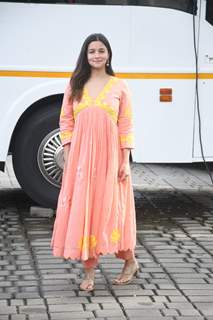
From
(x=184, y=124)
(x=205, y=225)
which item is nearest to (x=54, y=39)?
(x=184, y=124)

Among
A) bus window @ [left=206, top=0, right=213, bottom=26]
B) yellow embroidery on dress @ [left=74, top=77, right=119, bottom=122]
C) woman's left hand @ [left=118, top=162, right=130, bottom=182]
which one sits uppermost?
bus window @ [left=206, top=0, right=213, bottom=26]

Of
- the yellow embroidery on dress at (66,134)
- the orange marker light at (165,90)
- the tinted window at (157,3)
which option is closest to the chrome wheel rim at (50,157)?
the orange marker light at (165,90)

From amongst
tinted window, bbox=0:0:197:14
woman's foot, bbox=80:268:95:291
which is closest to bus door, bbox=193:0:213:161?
tinted window, bbox=0:0:197:14

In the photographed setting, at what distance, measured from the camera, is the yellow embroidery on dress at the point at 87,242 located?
6.16 metres

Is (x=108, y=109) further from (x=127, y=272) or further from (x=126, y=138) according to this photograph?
(x=127, y=272)

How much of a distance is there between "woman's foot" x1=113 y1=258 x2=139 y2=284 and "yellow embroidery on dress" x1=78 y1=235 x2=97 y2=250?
0.42m

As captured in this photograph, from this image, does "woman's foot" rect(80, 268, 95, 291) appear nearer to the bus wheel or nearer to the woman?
the woman

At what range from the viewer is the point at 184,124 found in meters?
9.13

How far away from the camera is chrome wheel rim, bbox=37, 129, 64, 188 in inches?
356

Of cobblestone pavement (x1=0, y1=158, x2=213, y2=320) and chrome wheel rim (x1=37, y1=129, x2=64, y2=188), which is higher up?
chrome wheel rim (x1=37, y1=129, x2=64, y2=188)

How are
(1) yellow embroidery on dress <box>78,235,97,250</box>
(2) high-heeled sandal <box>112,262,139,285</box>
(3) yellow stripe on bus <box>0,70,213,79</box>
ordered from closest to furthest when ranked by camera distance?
(1) yellow embroidery on dress <box>78,235,97,250</box>, (2) high-heeled sandal <box>112,262,139,285</box>, (3) yellow stripe on bus <box>0,70,213,79</box>

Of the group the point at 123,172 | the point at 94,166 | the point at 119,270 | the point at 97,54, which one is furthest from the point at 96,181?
the point at 119,270

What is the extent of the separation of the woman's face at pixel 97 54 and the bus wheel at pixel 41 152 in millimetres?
2742

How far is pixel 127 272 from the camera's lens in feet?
21.5
